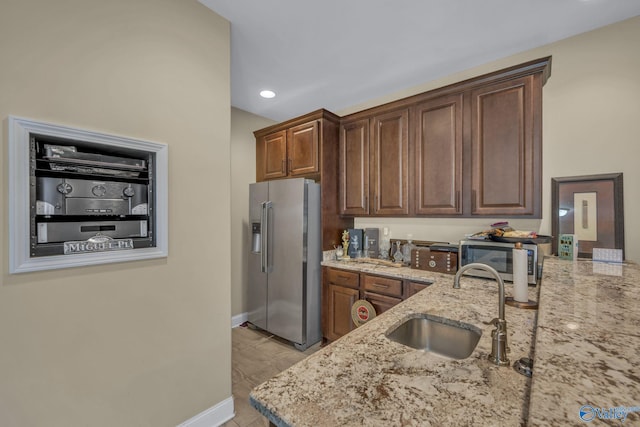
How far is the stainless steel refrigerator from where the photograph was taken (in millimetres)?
2711

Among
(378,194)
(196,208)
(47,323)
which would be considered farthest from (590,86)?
(47,323)

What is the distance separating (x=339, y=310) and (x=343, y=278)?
33 cm

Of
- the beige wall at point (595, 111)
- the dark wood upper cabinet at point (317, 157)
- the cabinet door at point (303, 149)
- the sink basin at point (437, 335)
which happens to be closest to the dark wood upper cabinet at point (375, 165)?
the dark wood upper cabinet at point (317, 157)

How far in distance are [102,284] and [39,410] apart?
56 cm

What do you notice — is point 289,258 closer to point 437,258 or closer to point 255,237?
point 255,237

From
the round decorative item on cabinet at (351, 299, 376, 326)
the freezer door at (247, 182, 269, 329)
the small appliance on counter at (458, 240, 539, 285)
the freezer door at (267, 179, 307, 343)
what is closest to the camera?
the small appliance on counter at (458, 240, 539, 285)

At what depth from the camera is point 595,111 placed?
1961 millimetres

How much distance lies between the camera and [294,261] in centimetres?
275

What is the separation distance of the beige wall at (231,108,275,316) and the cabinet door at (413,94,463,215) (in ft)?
6.87

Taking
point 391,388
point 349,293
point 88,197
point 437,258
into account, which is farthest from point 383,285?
point 88,197

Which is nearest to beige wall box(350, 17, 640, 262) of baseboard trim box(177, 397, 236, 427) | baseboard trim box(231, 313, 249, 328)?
baseboard trim box(177, 397, 236, 427)

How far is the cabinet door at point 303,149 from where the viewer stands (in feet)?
9.41

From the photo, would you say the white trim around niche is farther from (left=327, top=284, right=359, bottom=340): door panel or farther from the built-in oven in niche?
(left=327, top=284, right=359, bottom=340): door panel

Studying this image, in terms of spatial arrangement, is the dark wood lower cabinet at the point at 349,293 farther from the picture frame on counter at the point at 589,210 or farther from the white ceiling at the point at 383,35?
the white ceiling at the point at 383,35
